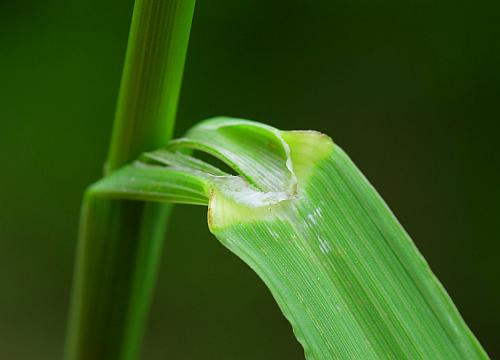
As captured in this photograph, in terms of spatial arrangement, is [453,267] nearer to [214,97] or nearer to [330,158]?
[214,97]

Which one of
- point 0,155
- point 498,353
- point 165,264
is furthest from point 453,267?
point 0,155

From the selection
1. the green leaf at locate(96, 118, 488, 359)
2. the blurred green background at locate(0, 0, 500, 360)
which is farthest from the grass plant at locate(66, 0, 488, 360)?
the blurred green background at locate(0, 0, 500, 360)

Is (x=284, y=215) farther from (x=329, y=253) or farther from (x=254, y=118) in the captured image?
(x=254, y=118)

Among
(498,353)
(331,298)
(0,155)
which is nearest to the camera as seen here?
(331,298)

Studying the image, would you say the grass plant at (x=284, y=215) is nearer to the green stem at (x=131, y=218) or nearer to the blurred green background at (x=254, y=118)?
the green stem at (x=131, y=218)

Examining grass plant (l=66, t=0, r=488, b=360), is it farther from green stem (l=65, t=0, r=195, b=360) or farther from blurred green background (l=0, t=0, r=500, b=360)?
blurred green background (l=0, t=0, r=500, b=360)

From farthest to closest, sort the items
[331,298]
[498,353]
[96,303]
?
[498,353] → [96,303] → [331,298]
